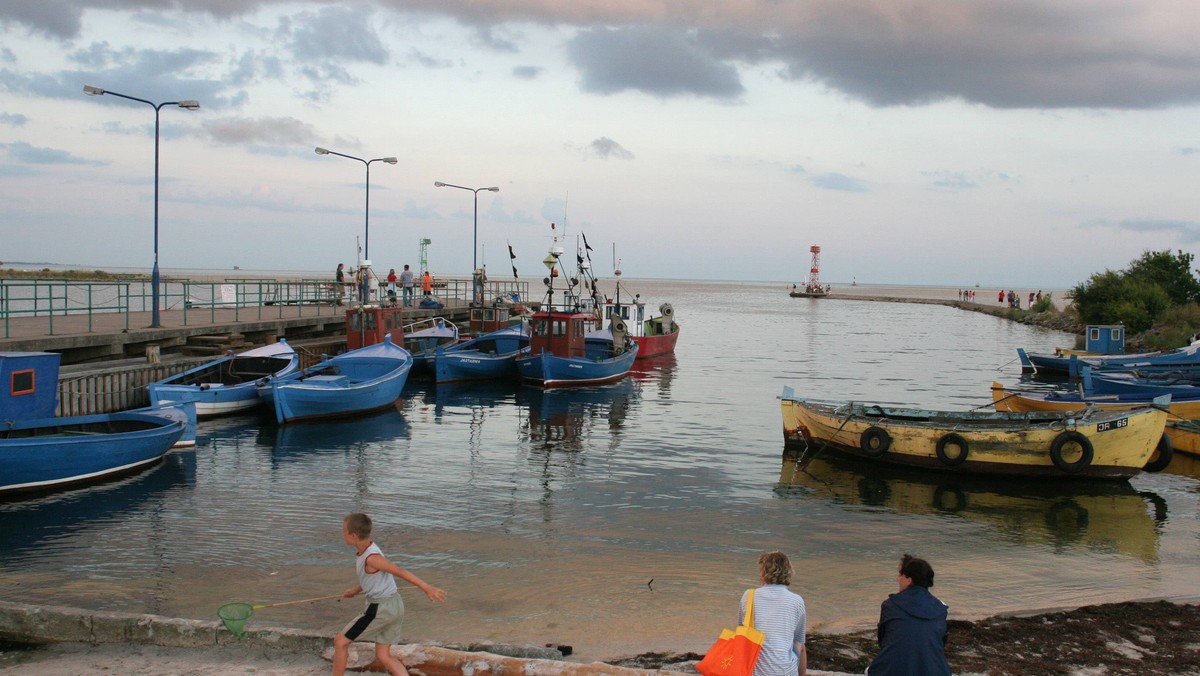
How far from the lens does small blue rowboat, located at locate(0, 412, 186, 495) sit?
1611 centimetres

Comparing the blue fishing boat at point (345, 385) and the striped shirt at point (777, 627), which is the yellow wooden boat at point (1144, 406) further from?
the blue fishing boat at point (345, 385)

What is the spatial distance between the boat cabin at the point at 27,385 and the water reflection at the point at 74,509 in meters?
1.92

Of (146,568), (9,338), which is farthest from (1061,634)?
(9,338)

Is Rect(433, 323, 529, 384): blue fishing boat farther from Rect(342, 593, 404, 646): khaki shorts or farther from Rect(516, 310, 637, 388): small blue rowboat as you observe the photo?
Rect(342, 593, 404, 646): khaki shorts

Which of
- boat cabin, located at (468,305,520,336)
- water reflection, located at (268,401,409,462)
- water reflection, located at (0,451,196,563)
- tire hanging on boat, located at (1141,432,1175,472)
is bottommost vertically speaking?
water reflection, located at (268,401,409,462)

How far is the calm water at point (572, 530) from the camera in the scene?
37.0ft

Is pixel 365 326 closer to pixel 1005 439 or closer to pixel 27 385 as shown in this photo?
pixel 27 385

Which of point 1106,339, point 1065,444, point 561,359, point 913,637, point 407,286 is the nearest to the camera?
point 913,637

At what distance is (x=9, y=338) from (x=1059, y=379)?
133 feet

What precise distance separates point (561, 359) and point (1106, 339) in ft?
92.5

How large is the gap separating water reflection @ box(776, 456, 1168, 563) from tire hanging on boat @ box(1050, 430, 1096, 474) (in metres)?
0.51

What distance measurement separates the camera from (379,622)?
7.01 metres

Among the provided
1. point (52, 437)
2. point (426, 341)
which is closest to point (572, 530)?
point (52, 437)

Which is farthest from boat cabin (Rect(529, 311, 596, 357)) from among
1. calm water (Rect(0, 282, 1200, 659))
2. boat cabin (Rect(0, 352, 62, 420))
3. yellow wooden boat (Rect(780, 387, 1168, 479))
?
boat cabin (Rect(0, 352, 62, 420))
